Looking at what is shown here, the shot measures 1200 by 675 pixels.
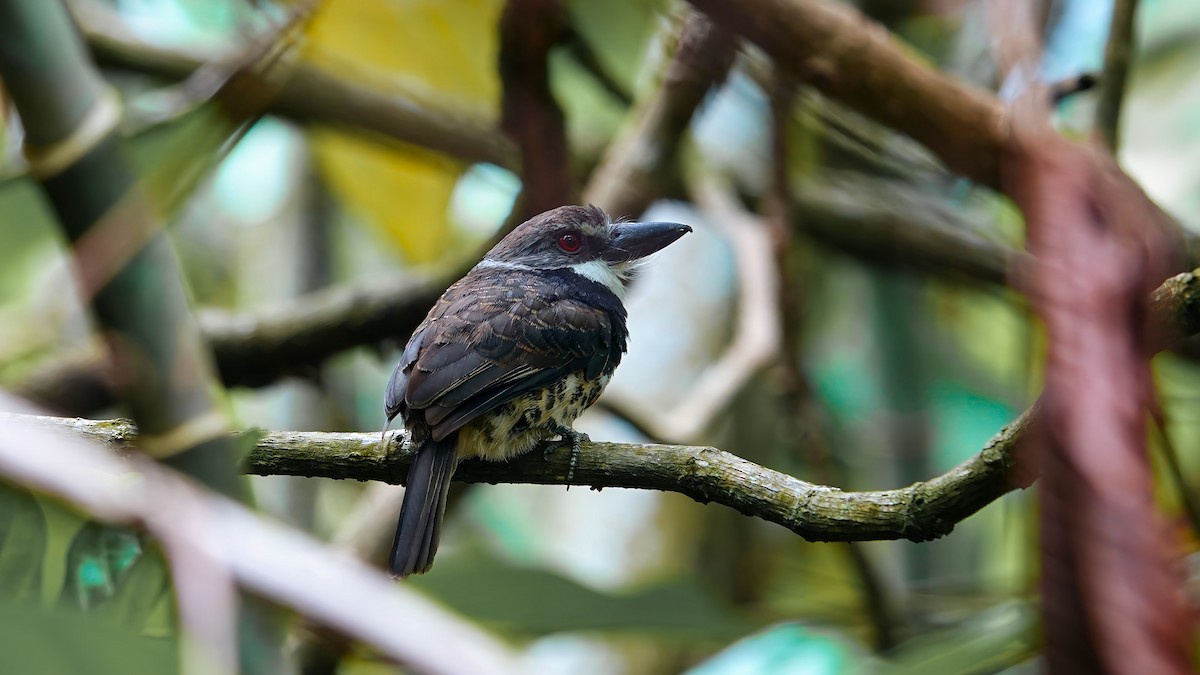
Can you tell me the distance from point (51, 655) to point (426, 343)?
1409 mm

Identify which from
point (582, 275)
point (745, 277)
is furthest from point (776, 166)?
point (582, 275)

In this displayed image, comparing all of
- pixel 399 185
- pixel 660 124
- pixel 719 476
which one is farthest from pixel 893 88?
pixel 399 185

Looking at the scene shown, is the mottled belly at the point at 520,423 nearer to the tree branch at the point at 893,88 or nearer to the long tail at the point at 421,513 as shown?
the long tail at the point at 421,513

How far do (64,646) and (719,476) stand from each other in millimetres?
1014

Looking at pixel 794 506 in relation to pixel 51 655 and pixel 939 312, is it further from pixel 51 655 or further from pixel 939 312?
pixel 939 312

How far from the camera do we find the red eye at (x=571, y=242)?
263 centimetres

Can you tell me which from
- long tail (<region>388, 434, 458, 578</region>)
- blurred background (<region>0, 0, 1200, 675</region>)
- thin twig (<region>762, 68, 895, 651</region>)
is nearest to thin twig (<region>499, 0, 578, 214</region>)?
blurred background (<region>0, 0, 1200, 675</region>)

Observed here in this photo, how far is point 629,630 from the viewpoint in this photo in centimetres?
255

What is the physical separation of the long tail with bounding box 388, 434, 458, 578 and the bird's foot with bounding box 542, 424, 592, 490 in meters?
0.19

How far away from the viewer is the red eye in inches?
104

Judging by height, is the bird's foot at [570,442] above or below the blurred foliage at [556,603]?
above

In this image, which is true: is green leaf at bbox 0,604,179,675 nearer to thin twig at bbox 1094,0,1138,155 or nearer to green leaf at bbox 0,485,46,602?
green leaf at bbox 0,485,46,602

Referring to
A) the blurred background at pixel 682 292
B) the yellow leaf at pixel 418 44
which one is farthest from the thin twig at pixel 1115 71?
the yellow leaf at pixel 418 44

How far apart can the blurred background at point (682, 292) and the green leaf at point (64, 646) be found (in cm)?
177
